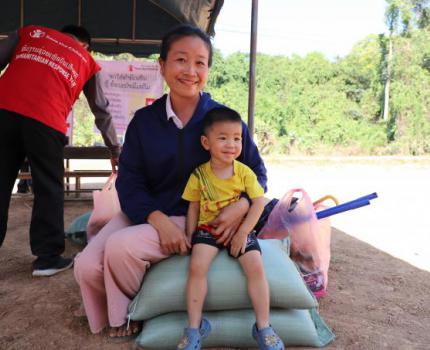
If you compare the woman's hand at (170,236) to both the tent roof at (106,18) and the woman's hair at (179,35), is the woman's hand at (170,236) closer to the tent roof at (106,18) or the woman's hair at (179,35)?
the woman's hair at (179,35)

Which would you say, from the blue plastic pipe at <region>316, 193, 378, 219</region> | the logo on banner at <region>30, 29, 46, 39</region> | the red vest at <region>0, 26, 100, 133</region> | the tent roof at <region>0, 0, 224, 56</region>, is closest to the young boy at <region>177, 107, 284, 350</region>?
the blue plastic pipe at <region>316, 193, 378, 219</region>

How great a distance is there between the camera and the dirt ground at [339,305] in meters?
1.98

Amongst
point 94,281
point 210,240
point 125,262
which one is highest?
point 210,240

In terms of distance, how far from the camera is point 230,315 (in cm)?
196

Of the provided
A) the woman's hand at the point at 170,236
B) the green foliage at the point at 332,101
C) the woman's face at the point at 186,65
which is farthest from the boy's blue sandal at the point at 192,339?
the green foliage at the point at 332,101

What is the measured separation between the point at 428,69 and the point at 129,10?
1293 cm

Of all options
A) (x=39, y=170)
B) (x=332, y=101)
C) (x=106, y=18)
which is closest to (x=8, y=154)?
A: (x=39, y=170)

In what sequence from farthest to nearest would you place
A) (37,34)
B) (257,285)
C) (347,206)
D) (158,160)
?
(37,34)
(347,206)
(158,160)
(257,285)

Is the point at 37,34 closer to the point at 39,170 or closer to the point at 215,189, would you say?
the point at 39,170

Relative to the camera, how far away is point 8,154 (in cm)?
271

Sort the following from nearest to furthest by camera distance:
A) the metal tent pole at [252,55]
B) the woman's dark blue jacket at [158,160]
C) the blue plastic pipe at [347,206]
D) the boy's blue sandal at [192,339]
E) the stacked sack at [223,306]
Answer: the boy's blue sandal at [192,339] → the stacked sack at [223,306] → the woman's dark blue jacket at [158,160] → the blue plastic pipe at [347,206] → the metal tent pole at [252,55]

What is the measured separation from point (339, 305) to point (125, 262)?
126cm

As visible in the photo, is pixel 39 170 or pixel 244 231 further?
pixel 39 170

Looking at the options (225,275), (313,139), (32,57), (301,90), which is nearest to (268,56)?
(301,90)
